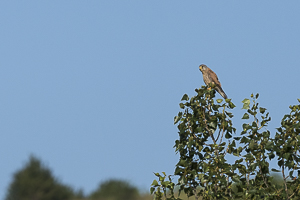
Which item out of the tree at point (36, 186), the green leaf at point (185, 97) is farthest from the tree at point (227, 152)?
the tree at point (36, 186)

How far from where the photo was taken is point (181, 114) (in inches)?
283

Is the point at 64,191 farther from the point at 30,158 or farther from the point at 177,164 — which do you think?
the point at 177,164

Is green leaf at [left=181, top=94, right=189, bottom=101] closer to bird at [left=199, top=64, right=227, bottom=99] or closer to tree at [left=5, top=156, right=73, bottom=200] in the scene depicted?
bird at [left=199, top=64, right=227, bottom=99]

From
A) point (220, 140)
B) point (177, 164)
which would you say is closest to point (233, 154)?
point (220, 140)

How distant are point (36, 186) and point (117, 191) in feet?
27.4

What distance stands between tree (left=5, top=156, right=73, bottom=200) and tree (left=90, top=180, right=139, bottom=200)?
15.0ft

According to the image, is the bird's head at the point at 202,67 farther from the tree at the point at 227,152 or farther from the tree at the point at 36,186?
the tree at the point at 36,186

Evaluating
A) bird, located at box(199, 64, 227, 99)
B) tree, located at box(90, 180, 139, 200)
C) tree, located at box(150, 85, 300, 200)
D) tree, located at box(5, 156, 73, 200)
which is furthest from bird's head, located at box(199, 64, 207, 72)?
tree, located at box(5, 156, 73, 200)

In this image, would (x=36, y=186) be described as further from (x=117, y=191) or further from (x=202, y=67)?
(x=202, y=67)

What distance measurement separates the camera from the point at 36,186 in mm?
43719

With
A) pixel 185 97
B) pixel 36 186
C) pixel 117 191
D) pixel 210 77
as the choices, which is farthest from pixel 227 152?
pixel 36 186

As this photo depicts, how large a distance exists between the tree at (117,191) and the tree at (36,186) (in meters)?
4.58

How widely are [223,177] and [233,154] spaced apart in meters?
0.44

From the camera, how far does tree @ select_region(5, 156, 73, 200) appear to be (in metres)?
43.6
